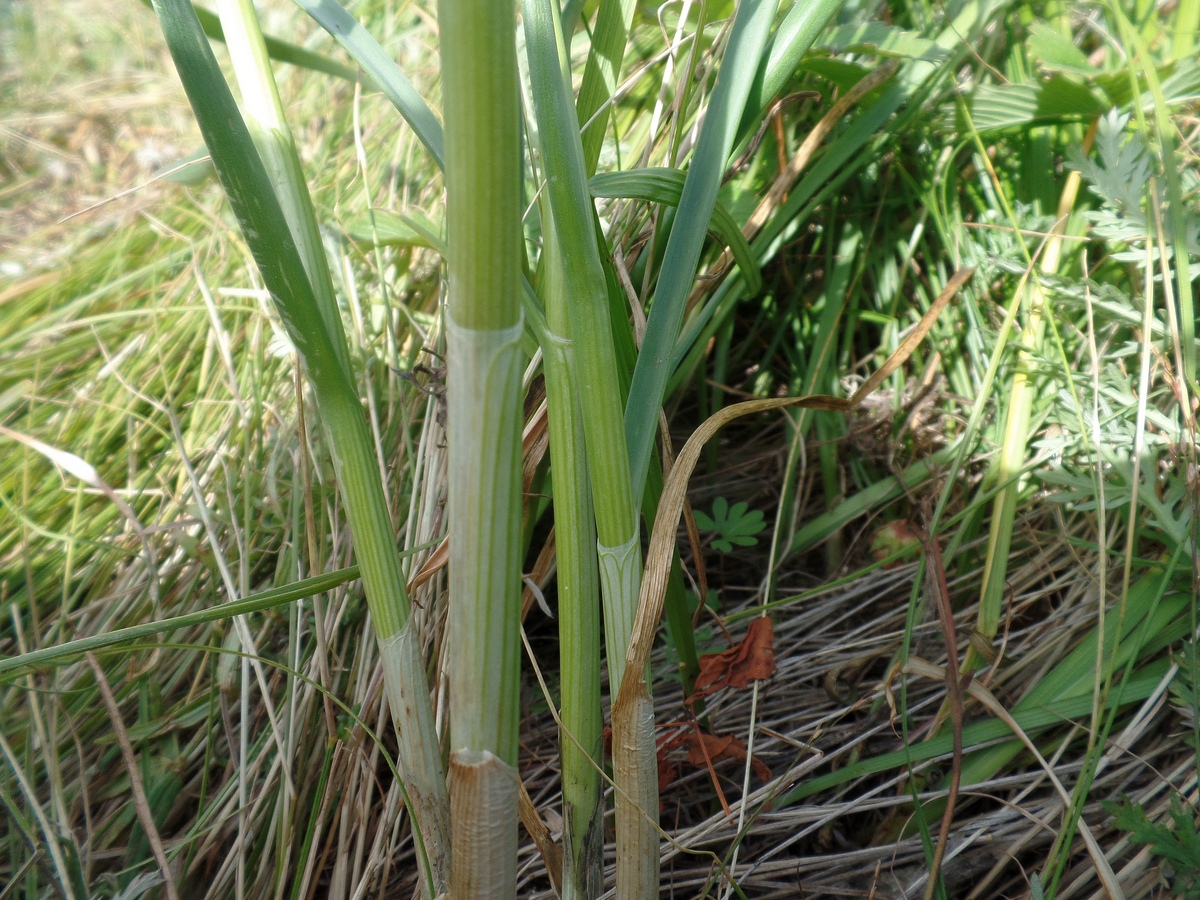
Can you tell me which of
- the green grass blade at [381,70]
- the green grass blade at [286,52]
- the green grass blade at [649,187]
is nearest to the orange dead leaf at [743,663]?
the green grass blade at [649,187]

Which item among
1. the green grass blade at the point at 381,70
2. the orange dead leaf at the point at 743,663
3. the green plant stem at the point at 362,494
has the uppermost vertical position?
the green grass blade at the point at 381,70

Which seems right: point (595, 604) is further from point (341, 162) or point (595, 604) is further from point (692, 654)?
point (341, 162)

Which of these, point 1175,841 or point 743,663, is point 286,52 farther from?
point 1175,841

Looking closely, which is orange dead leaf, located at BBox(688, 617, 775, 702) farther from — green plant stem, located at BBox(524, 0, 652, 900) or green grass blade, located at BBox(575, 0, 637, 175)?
green grass blade, located at BBox(575, 0, 637, 175)

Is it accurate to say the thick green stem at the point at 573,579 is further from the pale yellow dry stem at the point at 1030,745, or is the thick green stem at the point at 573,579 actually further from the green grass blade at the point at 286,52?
the green grass blade at the point at 286,52

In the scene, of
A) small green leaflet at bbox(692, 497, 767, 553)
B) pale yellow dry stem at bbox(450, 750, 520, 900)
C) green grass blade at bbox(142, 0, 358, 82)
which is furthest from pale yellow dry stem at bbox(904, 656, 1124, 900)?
green grass blade at bbox(142, 0, 358, 82)

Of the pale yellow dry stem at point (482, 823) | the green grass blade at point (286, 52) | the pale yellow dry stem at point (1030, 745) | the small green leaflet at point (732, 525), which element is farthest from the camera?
the small green leaflet at point (732, 525)
